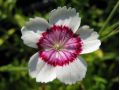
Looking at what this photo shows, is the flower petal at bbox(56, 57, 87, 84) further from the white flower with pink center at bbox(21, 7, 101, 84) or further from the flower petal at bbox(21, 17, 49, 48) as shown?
the flower petal at bbox(21, 17, 49, 48)

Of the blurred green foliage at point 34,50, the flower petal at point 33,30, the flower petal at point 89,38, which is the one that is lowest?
the flower petal at point 89,38

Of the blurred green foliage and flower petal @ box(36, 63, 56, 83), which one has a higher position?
the blurred green foliage

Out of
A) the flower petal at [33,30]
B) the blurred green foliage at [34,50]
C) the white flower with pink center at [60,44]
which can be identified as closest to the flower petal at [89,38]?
the white flower with pink center at [60,44]

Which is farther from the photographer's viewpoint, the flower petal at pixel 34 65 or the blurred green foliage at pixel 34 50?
the blurred green foliage at pixel 34 50

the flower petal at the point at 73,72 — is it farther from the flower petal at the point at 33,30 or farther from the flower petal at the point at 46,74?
the flower petal at the point at 33,30

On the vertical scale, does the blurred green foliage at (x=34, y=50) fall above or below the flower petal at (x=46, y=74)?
above

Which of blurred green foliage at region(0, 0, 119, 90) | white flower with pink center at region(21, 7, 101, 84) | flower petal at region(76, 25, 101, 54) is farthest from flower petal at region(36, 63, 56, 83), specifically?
blurred green foliage at region(0, 0, 119, 90)

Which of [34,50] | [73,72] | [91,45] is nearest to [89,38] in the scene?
[91,45]
